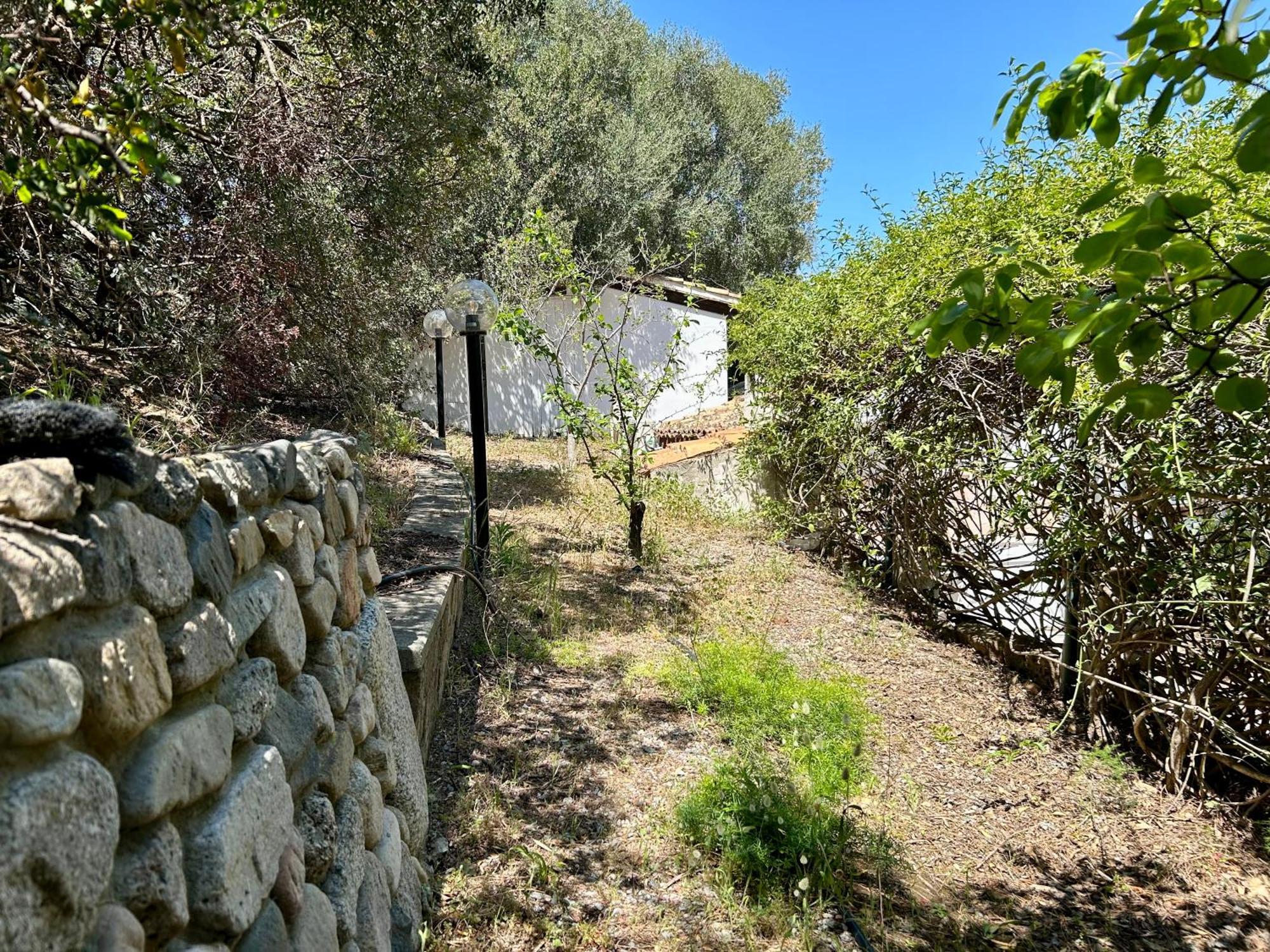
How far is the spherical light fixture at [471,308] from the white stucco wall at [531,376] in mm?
9954

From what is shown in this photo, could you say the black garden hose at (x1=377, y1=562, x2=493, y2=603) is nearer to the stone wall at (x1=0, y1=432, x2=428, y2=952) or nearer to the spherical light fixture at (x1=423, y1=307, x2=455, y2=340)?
the stone wall at (x1=0, y1=432, x2=428, y2=952)

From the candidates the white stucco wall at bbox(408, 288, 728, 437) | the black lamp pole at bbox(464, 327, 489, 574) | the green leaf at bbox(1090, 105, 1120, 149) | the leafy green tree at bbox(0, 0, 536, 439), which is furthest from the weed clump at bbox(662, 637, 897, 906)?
the white stucco wall at bbox(408, 288, 728, 437)

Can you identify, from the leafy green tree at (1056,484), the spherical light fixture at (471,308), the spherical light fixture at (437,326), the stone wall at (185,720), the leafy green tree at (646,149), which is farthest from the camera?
the leafy green tree at (646,149)

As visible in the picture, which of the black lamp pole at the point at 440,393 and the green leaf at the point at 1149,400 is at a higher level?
the black lamp pole at the point at 440,393

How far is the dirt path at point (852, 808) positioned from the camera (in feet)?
9.14

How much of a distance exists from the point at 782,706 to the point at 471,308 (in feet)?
11.0

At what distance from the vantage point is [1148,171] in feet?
4.20

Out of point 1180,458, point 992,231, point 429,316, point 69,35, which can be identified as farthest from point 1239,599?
point 429,316

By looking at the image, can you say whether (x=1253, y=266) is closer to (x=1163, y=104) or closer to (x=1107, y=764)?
(x=1163, y=104)

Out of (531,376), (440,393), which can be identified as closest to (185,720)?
(440,393)

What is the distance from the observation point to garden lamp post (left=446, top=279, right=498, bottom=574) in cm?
556

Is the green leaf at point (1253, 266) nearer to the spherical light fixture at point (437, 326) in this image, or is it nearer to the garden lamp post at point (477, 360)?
the garden lamp post at point (477, 360)

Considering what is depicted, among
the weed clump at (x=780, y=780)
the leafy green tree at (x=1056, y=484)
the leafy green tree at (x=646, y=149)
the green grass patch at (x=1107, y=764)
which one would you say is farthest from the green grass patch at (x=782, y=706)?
the leafy green tree at (x=646, y=149)

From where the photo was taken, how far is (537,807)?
3336mm
